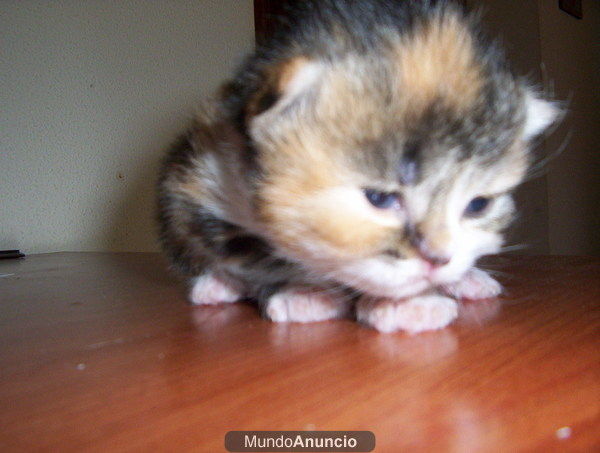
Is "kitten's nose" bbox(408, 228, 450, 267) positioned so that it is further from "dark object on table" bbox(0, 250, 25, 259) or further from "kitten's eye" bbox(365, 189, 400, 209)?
"dark object on table" bbox(0, 250, 25, 259)

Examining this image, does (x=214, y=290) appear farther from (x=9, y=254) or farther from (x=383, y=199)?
(x=9, y=254)

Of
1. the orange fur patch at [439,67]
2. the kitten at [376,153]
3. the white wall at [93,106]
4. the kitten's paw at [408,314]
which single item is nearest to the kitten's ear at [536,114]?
the kitten at [376,153]

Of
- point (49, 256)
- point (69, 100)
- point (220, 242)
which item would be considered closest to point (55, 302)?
point (220, 242)

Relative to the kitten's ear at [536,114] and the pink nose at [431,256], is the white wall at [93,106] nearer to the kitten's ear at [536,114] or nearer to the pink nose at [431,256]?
the kitten's ear at [536,114]

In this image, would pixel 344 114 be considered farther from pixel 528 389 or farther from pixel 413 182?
pixel 528 389

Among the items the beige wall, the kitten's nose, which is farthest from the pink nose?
the beige wall

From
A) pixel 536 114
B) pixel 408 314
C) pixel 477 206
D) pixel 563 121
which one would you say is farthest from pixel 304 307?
pixel 563 121
